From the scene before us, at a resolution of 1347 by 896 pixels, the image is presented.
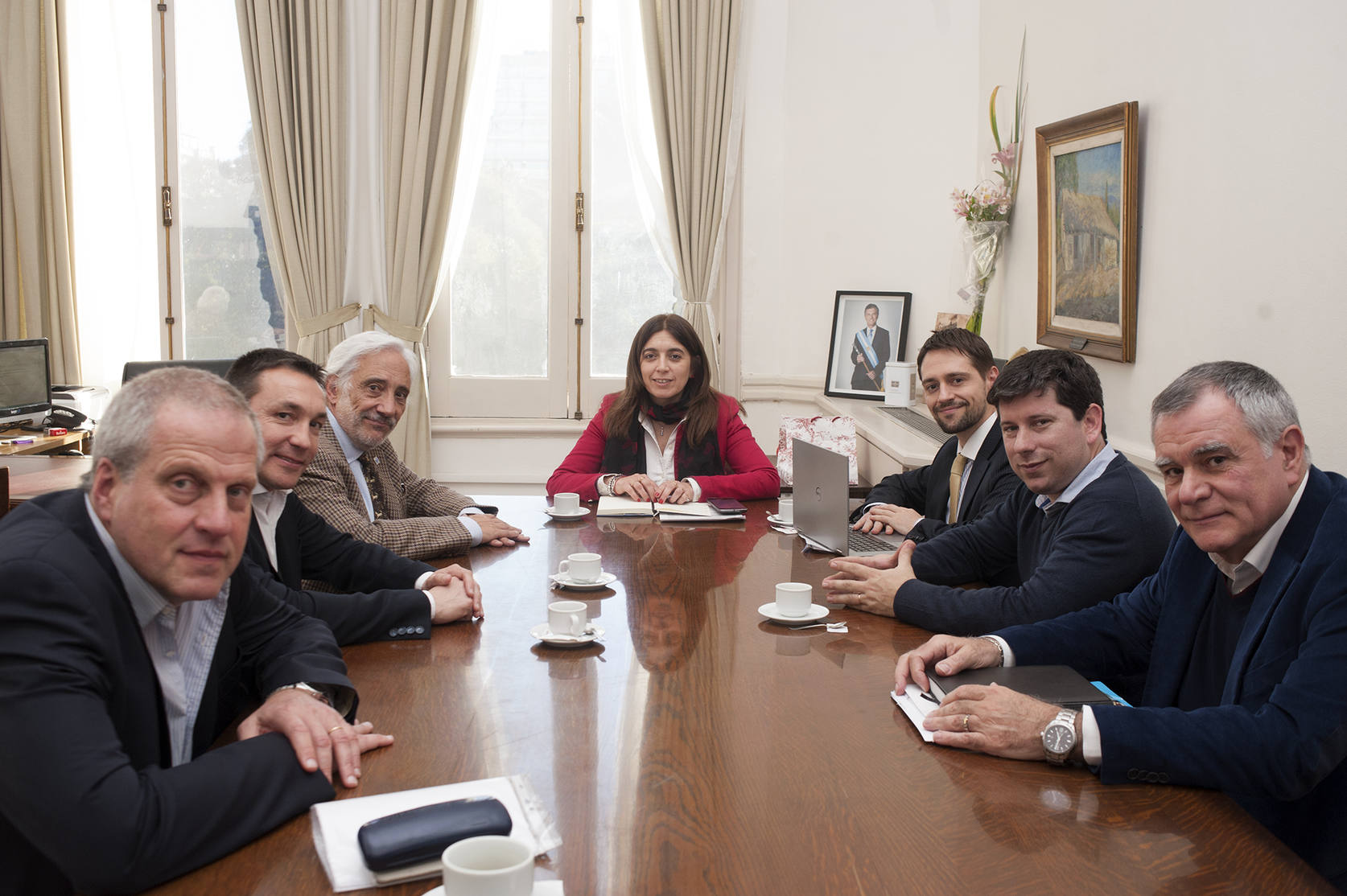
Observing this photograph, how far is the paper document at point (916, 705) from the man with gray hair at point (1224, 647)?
0.02 metres

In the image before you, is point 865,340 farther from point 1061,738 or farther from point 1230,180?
point 1061,738

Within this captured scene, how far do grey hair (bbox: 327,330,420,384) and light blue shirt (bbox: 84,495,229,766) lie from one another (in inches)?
54.6

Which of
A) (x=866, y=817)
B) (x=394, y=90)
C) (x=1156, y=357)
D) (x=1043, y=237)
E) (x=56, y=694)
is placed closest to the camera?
(x=56, y=694)

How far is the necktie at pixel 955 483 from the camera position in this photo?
3.37 m

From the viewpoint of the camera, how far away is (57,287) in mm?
5836

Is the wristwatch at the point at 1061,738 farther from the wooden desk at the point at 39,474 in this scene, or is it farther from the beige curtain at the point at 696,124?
the beige curtain at the point at 696,124

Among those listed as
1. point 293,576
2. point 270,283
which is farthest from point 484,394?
point 293,576

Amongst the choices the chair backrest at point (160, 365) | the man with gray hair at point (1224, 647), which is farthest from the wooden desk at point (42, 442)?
the man with gray hair at point (1224, 647)

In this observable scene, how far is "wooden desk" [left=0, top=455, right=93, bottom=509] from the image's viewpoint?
377 centimetres

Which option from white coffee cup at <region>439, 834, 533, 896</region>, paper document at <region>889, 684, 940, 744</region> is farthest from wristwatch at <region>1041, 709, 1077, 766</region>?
white coffee cup at <region>439, 834, 533, 896</region>

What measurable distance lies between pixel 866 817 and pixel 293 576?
1.54 m

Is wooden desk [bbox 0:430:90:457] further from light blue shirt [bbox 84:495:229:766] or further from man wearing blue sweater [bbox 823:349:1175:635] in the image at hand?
man wearing blue sweater [bbox 823:349:1175:635]

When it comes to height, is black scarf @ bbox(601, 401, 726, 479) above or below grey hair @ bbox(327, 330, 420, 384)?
below

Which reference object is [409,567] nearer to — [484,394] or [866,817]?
[866,817]
